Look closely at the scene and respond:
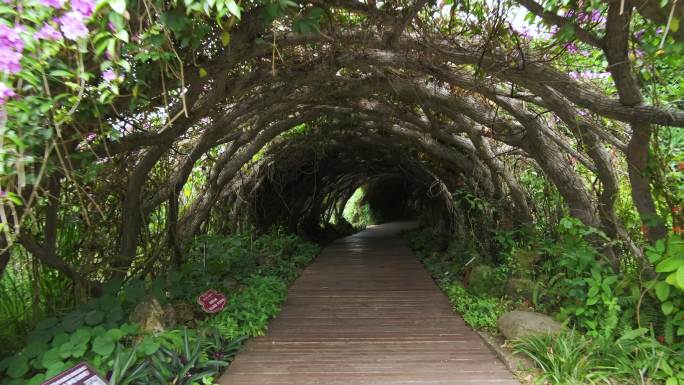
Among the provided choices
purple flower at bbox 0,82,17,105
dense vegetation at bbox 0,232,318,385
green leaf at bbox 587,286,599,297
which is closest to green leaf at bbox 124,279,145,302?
dense vegetation at bbox 0,232,318,385

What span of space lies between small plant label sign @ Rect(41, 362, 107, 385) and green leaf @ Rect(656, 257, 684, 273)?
3223mm

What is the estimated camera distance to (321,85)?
4703 millimetres

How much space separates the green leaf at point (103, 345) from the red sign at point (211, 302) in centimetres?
109

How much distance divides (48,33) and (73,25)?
98mm

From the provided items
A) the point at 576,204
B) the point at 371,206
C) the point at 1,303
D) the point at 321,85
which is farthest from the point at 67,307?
the point at 371,206

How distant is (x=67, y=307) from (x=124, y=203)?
99 centimetres

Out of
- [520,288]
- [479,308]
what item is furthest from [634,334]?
[479,308]

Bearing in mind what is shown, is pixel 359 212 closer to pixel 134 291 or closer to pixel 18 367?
pixel 134 291

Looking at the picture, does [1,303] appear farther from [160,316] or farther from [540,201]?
[540,201]

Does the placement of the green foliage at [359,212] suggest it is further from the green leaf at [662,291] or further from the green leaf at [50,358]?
the green leaf at [50,358]

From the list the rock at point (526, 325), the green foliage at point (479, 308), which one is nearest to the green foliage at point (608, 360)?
the rock at point (526, 325)

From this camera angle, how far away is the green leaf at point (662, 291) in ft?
8.70

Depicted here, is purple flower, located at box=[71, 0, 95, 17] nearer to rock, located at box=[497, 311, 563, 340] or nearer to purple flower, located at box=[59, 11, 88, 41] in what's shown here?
purple flower, located at box=[59, 11, 88, 41]

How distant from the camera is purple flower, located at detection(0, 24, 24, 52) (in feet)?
4.66
